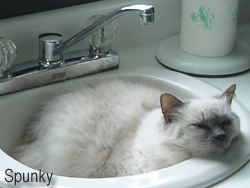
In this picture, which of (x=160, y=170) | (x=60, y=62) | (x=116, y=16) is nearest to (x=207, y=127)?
(x=160, y=170)

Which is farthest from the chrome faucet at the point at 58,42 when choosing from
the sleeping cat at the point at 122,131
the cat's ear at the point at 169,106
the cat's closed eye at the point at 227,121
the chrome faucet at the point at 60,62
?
the cat's closed eye at the point at 227,121

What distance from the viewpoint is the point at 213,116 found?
0.97 metres

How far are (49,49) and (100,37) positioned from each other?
0.56 ft

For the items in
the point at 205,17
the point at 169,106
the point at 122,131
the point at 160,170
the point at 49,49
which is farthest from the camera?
the point at 205,17

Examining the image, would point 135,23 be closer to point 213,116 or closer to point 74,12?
point 74,12

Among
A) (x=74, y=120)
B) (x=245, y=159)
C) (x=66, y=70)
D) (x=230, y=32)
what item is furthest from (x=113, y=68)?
(x=245, y=159)

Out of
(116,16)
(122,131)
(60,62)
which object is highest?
(116,16)

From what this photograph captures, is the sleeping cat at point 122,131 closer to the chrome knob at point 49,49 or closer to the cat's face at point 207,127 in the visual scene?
the cat's face at point 207,127

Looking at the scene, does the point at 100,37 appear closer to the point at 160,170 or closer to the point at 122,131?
the point at 122,131

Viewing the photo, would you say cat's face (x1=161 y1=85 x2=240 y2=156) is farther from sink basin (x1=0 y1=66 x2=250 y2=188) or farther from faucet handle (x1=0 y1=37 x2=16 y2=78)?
faucet handle (x1=0 y1=37 x2=16 y2=78)

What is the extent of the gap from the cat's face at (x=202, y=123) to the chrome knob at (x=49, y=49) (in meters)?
0.39

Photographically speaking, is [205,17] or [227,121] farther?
[205,17]

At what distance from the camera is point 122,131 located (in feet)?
3.64

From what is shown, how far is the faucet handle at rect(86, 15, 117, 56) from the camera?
1.29 metres
